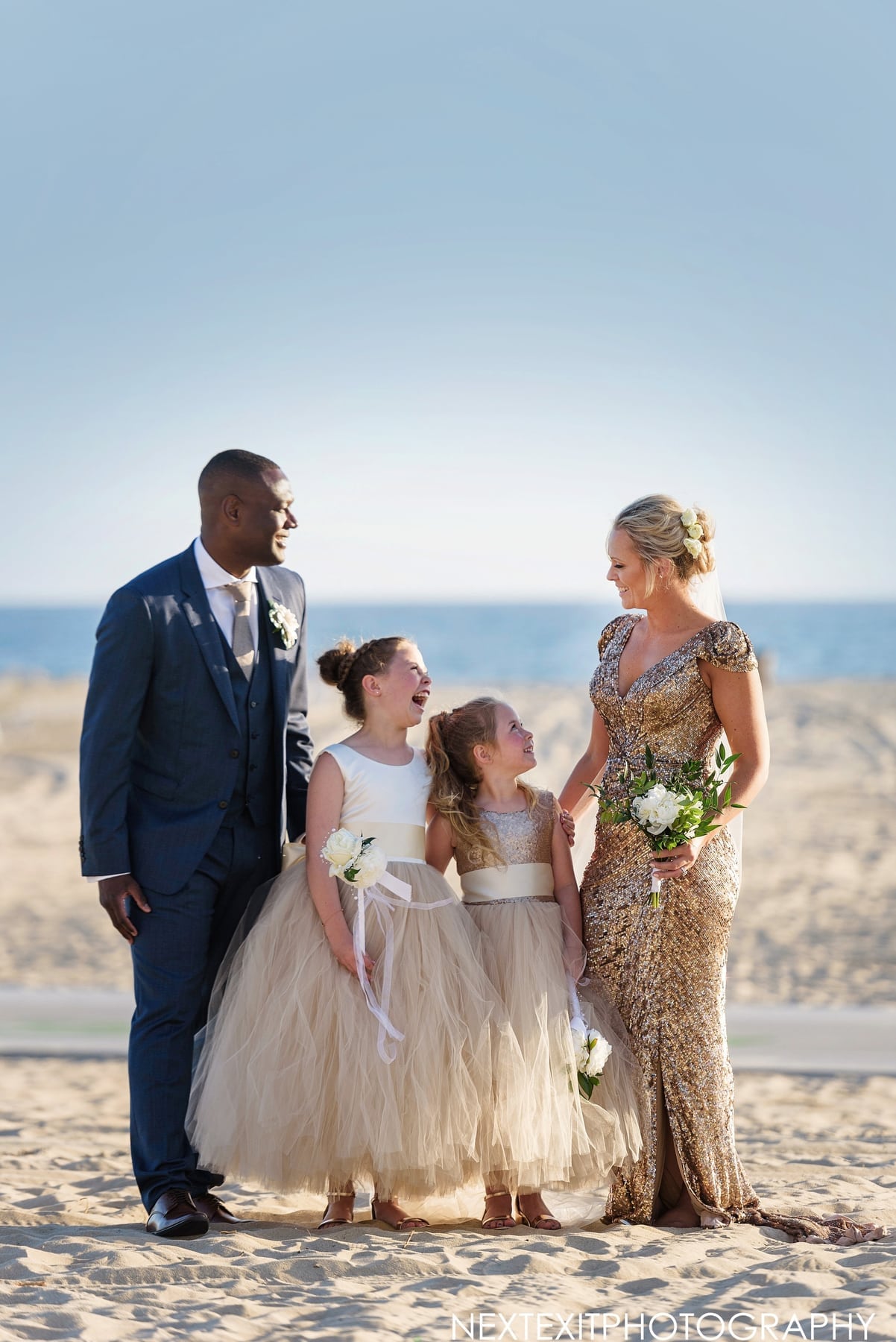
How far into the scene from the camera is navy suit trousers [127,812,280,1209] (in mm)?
3799

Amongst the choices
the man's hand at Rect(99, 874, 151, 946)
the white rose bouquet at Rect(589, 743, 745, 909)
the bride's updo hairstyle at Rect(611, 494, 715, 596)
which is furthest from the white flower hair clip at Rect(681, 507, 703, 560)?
the man's hand at Rect(99, 874, 151, 946)

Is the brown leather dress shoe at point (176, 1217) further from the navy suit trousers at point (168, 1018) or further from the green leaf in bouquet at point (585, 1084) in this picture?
the green leaf in bouquet at point (585, 1084)

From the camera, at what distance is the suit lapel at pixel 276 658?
13.3 ft

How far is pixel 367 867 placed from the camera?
3.73 meters

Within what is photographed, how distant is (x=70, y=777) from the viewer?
606 inches

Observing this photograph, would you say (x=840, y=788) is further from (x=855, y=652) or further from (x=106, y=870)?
(x=855, y=652)

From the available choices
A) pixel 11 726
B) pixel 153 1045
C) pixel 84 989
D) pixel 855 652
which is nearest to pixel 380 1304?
pixel 153 1045

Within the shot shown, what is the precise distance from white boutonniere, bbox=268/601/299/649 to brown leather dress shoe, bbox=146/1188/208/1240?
Result: 5.50ft

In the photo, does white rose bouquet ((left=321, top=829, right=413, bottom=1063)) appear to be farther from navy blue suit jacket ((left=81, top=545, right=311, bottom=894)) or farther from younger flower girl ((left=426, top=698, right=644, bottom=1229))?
navy blue suit jacket ((left=81, top=545, right=311, bottom=894))

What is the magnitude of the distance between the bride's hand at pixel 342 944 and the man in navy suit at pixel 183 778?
0.40 meters

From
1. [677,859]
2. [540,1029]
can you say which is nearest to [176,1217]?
[540,1029]

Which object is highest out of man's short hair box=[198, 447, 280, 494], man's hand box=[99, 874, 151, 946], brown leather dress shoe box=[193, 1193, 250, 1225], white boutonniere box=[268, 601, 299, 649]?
man's short hair box=[198, 447, 280, 494]

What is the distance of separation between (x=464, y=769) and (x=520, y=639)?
5789 centimetres

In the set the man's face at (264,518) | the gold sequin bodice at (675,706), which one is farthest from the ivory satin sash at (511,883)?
the man's face at (264,518)
